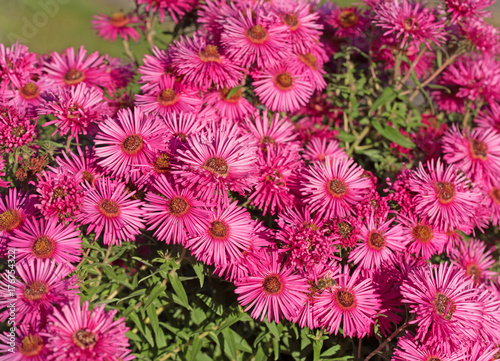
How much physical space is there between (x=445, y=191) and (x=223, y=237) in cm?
115

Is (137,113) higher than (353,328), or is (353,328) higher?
(137,113)

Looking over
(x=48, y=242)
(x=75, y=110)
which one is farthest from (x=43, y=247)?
(x=75, y=110)

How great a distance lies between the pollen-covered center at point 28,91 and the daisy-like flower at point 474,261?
99.3 inches

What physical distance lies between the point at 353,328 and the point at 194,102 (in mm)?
1360

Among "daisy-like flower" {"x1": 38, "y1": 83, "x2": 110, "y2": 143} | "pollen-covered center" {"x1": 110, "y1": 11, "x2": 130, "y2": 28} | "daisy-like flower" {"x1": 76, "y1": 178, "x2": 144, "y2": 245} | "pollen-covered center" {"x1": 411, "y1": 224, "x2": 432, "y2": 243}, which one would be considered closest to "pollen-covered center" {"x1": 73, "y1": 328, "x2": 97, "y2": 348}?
"daisy-like flower" {"x1": 76, "y1": 178, "x2": 144, "y2": 245}

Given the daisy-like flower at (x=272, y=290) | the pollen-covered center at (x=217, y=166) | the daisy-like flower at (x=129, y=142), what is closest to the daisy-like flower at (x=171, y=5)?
the daisy-like flower at (x=129, y=142)

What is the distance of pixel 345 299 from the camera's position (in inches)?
78.6

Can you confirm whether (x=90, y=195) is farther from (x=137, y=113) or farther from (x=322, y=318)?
(x=322, y=318)

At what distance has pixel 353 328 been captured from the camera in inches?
77.4

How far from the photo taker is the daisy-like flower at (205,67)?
2.28 meters

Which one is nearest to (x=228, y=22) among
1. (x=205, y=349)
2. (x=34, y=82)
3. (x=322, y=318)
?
(x=34, y=82)

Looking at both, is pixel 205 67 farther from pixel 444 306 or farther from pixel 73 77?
pixel 444 306

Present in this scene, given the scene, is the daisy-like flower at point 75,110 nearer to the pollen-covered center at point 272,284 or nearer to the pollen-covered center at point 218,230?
the pollen-covered center at point 218,230

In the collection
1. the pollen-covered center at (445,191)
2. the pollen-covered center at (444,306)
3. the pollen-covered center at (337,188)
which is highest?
the pollen-covered center at (445,191)
